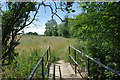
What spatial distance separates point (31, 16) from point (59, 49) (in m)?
5.26

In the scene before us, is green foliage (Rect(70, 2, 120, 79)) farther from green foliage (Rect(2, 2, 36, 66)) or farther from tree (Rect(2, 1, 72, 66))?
green foliage (Rect(2, 2, 36, 66))

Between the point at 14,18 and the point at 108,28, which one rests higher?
the point at 14,18

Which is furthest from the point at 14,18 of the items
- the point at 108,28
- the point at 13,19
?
the point at 108,28

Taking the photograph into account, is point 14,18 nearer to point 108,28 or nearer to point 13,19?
point 13,19

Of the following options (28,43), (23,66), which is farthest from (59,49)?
(23,66)

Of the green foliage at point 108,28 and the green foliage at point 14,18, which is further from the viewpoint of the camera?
the green foliage at point 108,28

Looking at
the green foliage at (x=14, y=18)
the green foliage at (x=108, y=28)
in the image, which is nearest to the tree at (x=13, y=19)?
the green foliage at (x=14, y=18)

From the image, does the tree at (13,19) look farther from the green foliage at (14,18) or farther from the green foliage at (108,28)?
the green foliage at (108,28)

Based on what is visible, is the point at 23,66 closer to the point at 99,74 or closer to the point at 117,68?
the point at 99,74

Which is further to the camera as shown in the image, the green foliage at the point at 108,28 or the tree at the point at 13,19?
the green foliage at the point at 108,28

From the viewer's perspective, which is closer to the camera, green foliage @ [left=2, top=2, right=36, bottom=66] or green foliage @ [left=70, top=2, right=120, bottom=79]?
green foliage @ [left=2, top=2, right=36, bottom=66]

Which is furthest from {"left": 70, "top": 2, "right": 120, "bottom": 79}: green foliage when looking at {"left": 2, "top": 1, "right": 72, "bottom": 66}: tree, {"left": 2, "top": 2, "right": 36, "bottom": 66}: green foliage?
{"left": 2, "top": 2, "right": 36, "bottom": 66}: green foliage

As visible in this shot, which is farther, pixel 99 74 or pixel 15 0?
pixel 99 74

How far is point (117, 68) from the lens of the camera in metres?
3.33
